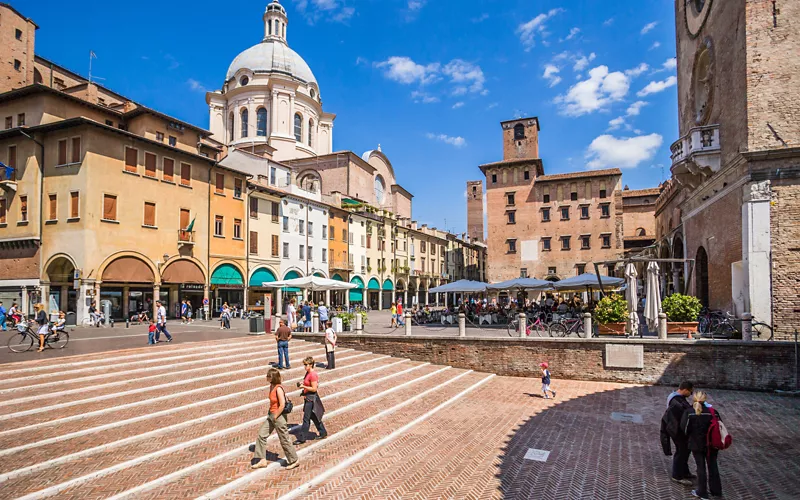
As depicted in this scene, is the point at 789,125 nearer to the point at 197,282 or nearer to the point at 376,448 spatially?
the point at 376,448

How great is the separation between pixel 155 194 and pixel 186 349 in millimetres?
15132

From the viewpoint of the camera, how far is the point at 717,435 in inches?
263

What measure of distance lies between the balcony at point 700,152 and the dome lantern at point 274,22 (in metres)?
54.9

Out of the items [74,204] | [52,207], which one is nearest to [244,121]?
[52,207]

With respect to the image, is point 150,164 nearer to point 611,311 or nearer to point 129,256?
point 129,256

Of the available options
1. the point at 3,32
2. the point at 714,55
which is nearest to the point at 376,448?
the point at 714,55

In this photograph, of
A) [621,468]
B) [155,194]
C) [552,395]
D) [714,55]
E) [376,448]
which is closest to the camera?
[621,468]

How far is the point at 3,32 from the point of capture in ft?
110

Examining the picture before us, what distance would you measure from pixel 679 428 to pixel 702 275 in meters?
17.5

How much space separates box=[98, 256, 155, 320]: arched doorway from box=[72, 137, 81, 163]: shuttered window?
537 centimetres

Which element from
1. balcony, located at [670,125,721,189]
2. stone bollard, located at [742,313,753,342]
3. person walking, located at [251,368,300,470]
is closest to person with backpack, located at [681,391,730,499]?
person walking, located at [251,368,300,470]

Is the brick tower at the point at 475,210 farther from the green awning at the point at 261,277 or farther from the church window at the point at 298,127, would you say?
the green awning at the point at 261,277

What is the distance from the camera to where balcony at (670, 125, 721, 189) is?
18.8 metres

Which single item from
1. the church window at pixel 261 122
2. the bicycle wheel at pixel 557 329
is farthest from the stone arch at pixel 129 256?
the church window at pixel 261 122
